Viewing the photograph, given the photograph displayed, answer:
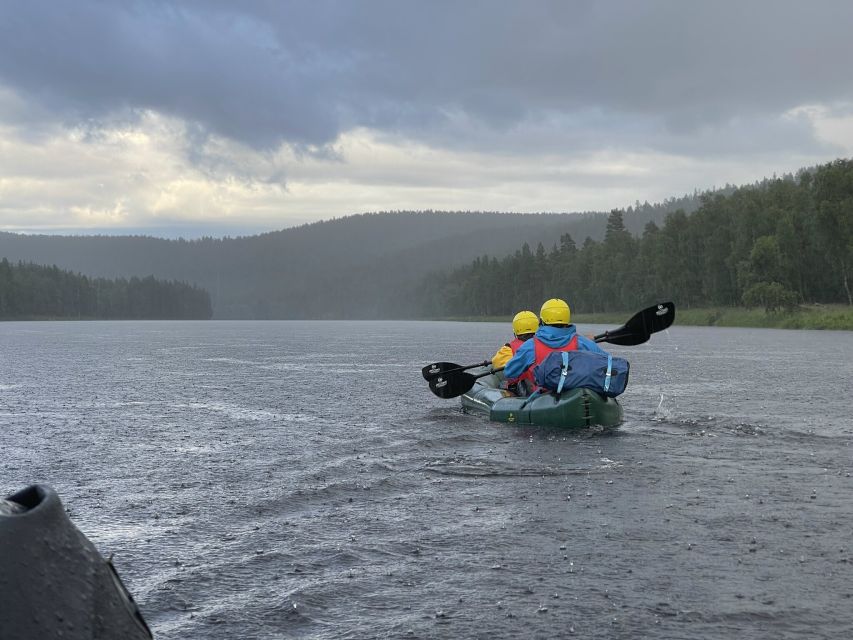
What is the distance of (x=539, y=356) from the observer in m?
19.9

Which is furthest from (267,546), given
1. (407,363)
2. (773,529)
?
(407,363)

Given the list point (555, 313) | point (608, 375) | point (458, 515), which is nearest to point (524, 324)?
point (555, 313)

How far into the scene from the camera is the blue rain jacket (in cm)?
1969

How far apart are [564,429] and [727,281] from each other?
335 feet

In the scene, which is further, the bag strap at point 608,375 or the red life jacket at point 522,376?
the red life jacket at point 522,376

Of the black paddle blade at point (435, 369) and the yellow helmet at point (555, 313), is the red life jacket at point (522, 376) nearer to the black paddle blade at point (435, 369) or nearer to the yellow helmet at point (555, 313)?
the yellow helmet at point (555, 313)

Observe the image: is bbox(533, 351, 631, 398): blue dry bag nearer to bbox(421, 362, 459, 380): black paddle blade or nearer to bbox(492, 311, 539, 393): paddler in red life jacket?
bbox(492, 311, 539, 393): paddler in red life jacket

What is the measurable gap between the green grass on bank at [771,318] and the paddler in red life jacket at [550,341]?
65367 mm

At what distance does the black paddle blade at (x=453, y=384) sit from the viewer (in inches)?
968

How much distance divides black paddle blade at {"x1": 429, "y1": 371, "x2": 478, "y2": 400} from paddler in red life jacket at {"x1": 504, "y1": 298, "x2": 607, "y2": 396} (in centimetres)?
416

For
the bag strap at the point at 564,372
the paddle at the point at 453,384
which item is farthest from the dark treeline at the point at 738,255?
the bag strap at the point at 564,372

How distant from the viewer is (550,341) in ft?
64.7

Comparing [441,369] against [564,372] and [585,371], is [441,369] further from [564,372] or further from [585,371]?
[585,371]

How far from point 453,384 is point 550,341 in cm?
540
